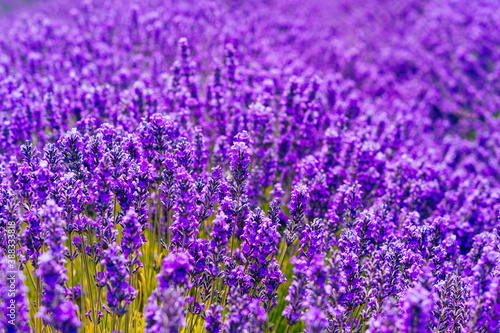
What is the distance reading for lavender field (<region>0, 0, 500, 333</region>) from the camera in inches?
107

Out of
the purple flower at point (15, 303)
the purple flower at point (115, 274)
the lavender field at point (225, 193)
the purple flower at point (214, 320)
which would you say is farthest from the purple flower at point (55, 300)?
the purple flower at point (214, 320)

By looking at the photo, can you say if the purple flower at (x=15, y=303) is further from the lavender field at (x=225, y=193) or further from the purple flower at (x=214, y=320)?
the purple flower at (x=214, y=320)

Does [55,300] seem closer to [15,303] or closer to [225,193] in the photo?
[15,303]

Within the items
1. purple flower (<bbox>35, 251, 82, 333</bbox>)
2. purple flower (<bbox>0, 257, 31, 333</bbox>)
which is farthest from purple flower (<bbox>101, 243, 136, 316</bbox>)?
purple flower (<bbox>0, 257, 31, 333</bbox>)

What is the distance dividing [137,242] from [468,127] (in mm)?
9629

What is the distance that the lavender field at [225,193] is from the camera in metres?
2.73

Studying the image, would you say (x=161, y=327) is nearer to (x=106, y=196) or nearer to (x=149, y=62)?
(x=106, y=196)

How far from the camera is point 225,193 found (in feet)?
11.7

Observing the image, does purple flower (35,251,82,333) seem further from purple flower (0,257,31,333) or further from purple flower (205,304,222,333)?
purple flower (205,304,222,333)

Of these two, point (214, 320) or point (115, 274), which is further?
point (214, 320)

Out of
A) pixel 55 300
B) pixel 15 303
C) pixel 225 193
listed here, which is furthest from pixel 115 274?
pixel 225 193

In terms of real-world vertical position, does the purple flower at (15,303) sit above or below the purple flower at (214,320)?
above

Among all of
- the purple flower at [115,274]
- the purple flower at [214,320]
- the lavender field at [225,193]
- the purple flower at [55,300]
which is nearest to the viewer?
the purple flower at [55,300]

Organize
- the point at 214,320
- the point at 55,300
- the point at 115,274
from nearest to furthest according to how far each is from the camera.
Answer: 1. the point at 55,300
2. the point at 115,274
3. the point at 214,320
